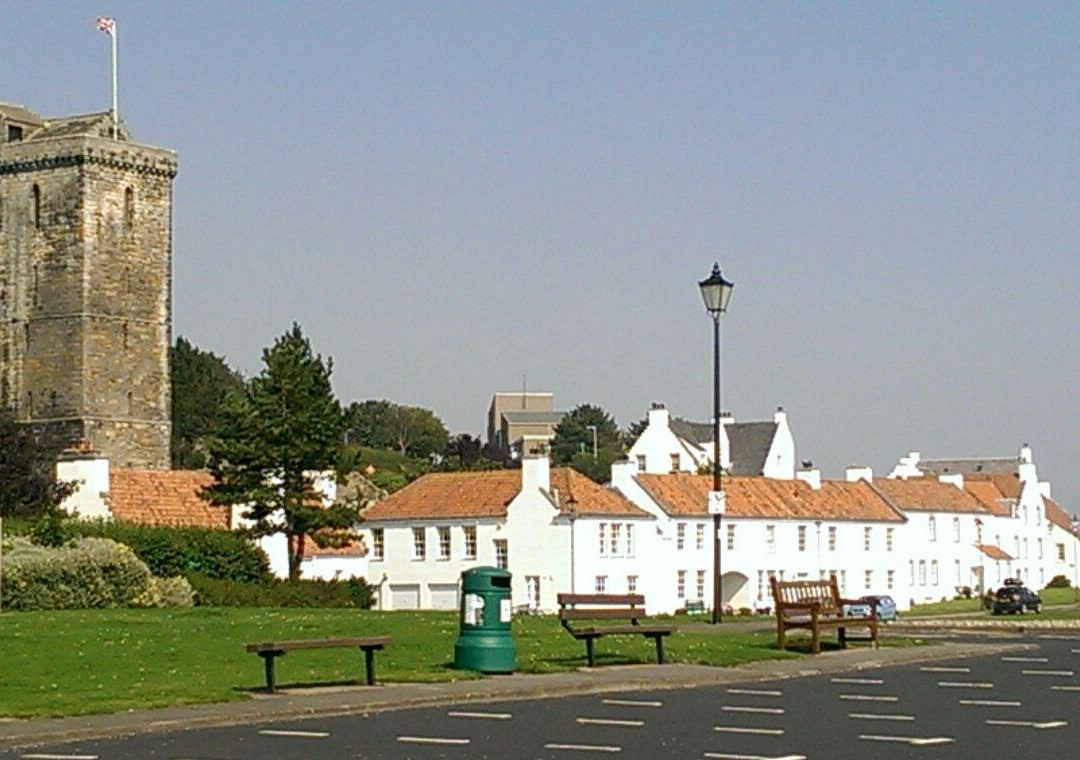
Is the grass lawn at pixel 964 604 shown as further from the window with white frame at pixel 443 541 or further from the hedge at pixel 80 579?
the hedge at pixel 80 579

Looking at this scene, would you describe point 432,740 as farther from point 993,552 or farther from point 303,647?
point 993,552

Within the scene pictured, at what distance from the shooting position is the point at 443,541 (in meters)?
84.1

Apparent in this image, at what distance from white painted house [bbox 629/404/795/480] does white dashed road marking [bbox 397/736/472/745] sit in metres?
93.5

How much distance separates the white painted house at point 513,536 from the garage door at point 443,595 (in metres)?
0.04

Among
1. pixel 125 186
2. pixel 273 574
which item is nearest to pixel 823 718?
pixel 273 574

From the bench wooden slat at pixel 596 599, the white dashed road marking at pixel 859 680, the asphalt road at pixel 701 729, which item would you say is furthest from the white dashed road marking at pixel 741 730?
the bench wooden slat at pixel 596 599

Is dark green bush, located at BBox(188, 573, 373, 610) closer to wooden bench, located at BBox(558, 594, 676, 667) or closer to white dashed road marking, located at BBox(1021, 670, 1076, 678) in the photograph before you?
wooden bench, located at BBox(558, 594, 676, 667)

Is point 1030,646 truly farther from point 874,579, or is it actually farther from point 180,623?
point 874,579

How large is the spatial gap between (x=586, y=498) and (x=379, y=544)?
9.63m

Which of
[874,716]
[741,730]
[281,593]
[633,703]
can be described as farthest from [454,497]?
[741,730]

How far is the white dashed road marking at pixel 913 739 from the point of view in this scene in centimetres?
1928

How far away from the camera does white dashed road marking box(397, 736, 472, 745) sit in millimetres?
19391

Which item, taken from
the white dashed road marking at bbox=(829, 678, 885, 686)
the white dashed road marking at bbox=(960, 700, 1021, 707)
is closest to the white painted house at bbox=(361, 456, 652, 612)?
the white dashed road marking at bbox=(829, 678, 885, 686)

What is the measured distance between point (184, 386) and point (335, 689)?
399 ft
